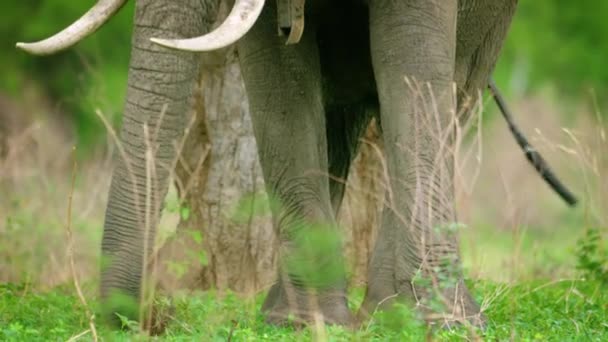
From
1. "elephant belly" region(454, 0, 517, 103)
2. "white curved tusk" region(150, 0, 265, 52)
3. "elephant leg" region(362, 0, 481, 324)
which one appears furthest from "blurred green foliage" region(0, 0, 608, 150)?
"white curved tusk" region(150, 0, 265, 52)

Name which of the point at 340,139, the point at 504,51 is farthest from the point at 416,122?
the point at 504,51

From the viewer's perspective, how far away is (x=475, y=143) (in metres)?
6.87

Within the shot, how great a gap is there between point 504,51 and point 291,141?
20612mm

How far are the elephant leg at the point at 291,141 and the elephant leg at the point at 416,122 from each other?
1.49 feet

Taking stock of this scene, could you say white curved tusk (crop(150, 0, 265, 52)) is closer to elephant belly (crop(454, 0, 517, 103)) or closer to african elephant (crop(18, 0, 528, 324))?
african elephant (crop(18, 0, 528, 324))

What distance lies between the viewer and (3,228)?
401 inches

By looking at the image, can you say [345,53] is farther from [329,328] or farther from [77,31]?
[77,31]

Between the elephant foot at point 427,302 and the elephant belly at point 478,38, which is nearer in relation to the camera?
the elephant foot at point 427,302

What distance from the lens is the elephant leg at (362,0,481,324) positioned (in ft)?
22.2

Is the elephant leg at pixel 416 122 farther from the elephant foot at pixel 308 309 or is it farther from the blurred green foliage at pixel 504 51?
the blurred green foliage at pixel 504 51

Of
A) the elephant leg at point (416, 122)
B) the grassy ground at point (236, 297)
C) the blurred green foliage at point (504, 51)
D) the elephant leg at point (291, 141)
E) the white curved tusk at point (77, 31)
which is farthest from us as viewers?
the blurred green foliage at point (504, 51)

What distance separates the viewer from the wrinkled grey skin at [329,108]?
6148mm

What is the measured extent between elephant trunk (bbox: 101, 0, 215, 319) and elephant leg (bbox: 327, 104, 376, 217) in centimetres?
240

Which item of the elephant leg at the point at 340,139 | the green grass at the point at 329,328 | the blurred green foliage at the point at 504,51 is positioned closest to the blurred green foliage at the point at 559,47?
the blurred green foliage at the point at 504,51
